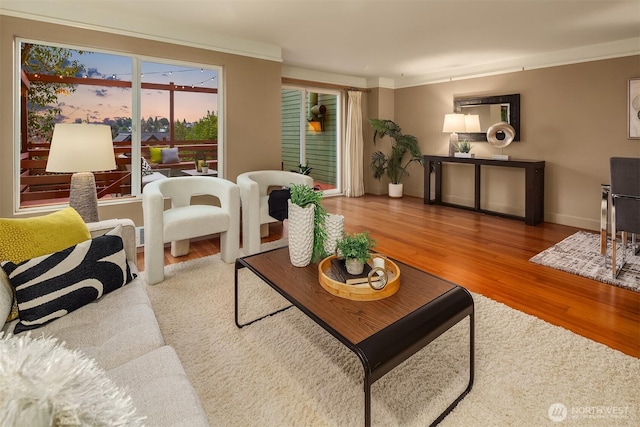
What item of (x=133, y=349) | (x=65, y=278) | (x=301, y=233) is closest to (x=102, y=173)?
(x=65, y=278)

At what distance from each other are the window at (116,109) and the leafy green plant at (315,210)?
9.20 ft

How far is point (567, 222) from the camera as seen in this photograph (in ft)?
16.2

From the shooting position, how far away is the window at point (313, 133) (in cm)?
667

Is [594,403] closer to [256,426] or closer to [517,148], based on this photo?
[256,426]

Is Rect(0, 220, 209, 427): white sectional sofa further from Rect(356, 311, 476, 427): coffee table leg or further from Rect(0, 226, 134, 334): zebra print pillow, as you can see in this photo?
Rect(356, 311, 476, 427): coffee table leg

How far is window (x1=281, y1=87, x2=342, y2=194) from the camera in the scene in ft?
21.9

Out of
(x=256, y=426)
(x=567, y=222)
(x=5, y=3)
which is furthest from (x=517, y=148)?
(x=5, y=3)

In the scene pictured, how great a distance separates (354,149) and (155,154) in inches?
154

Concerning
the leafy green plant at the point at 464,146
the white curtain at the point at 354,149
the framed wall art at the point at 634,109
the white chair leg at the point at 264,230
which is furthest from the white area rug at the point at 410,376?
the white curtain at the point at 354,149

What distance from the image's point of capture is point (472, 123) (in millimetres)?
5582

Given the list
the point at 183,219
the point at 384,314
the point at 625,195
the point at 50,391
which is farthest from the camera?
the point at 183,219

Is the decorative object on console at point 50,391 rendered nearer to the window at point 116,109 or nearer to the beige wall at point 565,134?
the window at point 116,109

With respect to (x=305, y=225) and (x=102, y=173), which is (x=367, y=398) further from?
(x=102, y=173)

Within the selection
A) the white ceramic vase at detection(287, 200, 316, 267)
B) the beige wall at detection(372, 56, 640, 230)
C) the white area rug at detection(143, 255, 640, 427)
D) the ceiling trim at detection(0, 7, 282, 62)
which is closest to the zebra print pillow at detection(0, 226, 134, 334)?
the white area rug at detection(143, 255, 640, 427)
